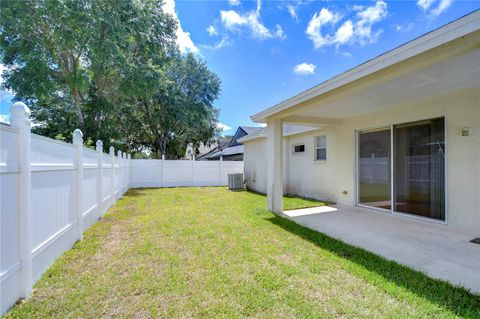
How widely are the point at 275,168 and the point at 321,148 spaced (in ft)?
11.3

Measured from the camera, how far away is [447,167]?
507cm

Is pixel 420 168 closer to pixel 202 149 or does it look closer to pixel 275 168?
pixel 275 168

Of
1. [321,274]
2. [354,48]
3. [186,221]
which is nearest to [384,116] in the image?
[354,48]

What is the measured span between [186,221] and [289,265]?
130 inches

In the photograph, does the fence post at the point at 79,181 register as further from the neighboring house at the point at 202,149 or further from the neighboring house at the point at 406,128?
the neighboring house at the point at 202,149

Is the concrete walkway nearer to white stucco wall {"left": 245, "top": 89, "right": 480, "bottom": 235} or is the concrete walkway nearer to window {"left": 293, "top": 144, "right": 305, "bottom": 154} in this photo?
white stucco wall {"left": 245, "top": 89, "right": 480, "bottom": 235}

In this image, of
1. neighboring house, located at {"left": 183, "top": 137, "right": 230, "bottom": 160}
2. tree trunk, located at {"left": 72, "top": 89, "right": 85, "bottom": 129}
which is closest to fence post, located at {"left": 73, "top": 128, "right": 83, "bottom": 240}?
tree trunk, located at {"left": 72, "top": 89, "right": 85, "bottom": 129}

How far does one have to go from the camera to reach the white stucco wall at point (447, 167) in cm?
470

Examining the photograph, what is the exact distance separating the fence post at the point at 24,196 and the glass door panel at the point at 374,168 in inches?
296

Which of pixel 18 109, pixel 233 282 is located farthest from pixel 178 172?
pixel 233 282

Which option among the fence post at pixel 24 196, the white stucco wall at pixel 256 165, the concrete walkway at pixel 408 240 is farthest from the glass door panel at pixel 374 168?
the fence post at pixel 24 196

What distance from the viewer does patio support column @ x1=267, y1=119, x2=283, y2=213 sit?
6.69 m

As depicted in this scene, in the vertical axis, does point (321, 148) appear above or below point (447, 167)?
above

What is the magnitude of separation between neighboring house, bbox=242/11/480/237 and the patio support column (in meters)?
0.03
